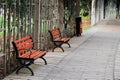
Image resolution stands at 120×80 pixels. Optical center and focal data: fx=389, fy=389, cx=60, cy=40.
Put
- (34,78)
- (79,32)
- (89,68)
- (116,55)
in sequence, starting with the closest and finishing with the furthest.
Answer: (34,78) → (89,68) → (116,55) → (79,32)

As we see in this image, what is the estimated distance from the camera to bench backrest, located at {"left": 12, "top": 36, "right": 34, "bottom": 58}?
9.58m

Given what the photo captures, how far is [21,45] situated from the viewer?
1004cm

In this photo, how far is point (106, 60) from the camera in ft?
41.7

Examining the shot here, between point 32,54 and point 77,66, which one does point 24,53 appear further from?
point 77,66

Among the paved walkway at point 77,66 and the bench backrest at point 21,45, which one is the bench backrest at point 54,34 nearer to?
the paved walkway at point 77,66

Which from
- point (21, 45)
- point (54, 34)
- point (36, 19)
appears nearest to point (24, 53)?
point (21, 45)

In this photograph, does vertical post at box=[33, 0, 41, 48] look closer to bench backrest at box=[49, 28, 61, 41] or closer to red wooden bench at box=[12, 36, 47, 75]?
bench backrest at box=[49, 28, 61, 41]

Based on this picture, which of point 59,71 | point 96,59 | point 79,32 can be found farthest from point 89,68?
point 79,32

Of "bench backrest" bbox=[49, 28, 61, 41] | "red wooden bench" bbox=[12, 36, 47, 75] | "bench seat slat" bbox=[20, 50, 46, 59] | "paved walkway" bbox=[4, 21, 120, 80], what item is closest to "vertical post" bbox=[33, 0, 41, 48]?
"bench backrest" bbox=[49, 28, 61, 41]

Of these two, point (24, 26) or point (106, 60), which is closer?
point (24, 26)

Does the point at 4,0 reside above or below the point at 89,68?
above

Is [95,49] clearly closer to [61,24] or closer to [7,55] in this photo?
[61,24]

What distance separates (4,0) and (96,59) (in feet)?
14.2

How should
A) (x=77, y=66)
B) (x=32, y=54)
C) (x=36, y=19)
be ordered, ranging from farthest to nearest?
1. (x=36, y=19)
2. (x=77, y=66)
3. (x=32, y=54)
